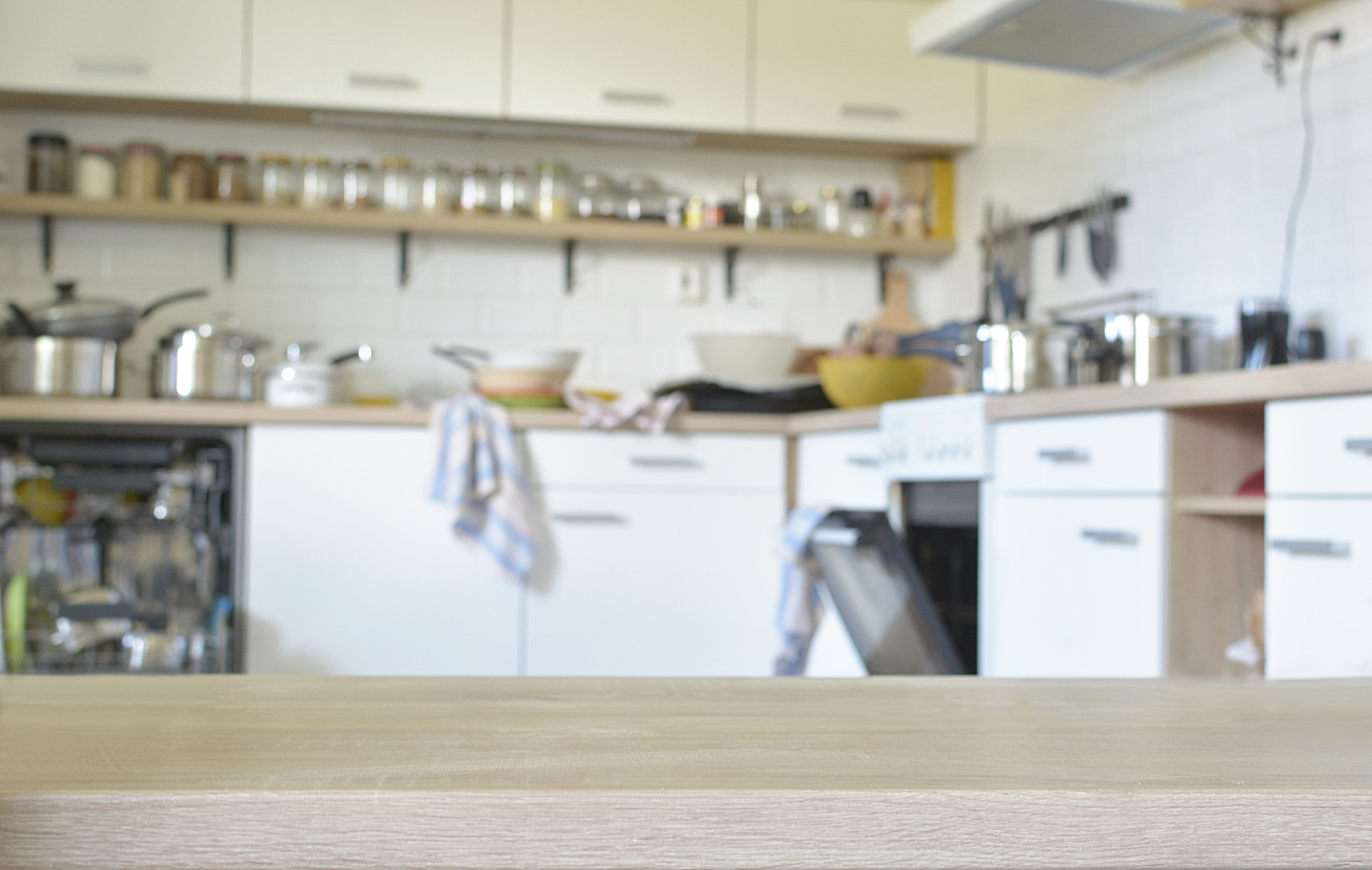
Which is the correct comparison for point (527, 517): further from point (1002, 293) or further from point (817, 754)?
point (817, 754)

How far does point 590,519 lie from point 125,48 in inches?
63.9

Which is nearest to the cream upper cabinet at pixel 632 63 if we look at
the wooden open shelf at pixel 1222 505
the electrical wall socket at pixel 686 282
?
the electrical wall socket at pixel 686 282

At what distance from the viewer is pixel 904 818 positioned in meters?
0.40

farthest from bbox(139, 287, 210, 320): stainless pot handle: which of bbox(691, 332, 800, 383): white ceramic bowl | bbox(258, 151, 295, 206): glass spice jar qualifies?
bbox(691, 332, 800, 383): white ceramic bowl

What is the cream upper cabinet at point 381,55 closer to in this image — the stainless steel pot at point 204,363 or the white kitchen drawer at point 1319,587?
the stainless steel pot at point 204,363

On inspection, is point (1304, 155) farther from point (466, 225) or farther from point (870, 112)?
point (466, 225)

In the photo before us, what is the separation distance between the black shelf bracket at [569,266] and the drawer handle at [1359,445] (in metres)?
2.46

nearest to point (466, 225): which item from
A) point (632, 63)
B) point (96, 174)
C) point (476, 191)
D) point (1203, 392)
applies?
point (476, 191)

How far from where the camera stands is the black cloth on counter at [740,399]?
127 inches

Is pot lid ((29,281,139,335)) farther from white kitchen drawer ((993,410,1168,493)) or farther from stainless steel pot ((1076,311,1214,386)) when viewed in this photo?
stainless steel pot ((1076,311,1214,386))

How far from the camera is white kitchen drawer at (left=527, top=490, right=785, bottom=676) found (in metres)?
3.08

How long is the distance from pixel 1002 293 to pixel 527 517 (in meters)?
1.35

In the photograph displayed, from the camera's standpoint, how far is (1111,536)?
2027 mm

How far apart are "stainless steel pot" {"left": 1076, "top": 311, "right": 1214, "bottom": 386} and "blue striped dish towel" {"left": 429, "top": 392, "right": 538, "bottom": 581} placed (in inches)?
48.8
